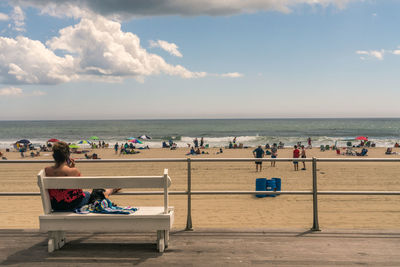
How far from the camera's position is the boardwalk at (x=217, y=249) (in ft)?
12.2

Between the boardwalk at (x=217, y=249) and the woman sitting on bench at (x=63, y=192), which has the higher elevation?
the woman sitting on bench at (x=63, y=192)

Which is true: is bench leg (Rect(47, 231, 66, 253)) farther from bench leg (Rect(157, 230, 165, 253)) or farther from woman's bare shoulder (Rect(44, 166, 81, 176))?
bench leg (Rect(157, 230, 165, 253))

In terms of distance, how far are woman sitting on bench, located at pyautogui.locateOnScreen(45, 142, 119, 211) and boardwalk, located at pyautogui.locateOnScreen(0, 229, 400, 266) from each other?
0.49 meters

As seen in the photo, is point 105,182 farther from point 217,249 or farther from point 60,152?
point 217,249

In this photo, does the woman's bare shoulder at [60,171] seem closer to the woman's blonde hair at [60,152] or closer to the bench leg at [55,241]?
the woman's blonde hair at [60,152]

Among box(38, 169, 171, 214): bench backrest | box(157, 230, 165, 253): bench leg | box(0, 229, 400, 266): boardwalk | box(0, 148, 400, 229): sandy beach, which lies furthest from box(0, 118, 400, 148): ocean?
box(38, 169, 171, 214): bench backrest

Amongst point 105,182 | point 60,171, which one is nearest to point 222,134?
point 60,171

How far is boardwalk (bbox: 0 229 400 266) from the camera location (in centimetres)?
371

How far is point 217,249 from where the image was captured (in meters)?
4.05

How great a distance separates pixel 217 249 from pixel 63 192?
1816mm

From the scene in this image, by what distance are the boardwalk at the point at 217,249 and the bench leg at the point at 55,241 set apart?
0.26 feet

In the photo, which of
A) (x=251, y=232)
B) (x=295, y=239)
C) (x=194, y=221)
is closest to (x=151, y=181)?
(x=251, y=232)

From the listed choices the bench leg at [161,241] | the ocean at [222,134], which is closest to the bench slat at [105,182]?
the bench leg at [161,241]

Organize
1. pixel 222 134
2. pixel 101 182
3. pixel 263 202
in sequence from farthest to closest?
pixel 222 134
pixel 263 202
pixel 101 182
